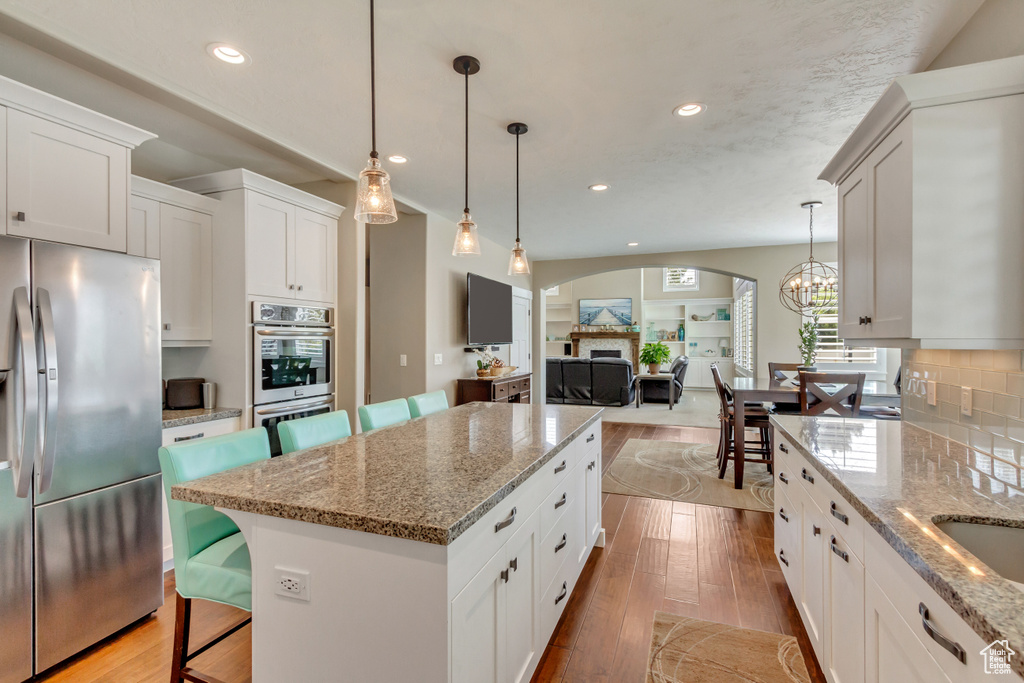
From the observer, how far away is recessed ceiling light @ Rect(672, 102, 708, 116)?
8.42 ft

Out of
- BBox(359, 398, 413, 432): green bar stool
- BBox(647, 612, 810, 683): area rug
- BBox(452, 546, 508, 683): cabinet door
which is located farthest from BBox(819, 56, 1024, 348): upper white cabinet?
BBox(359, 398, 413, 432): green bar stool

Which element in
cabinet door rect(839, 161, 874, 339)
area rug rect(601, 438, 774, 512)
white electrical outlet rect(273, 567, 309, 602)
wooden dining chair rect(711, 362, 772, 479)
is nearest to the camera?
white electrical outlet rect(273, 567, 309, 602)

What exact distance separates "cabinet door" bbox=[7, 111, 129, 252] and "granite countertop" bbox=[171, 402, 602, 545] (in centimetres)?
153

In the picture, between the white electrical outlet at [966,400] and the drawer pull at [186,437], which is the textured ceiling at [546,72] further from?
the drawer pull at [186,437]

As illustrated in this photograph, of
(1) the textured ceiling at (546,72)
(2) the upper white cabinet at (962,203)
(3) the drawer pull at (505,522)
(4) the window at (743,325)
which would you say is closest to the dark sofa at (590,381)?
(4) the window at (743,325)

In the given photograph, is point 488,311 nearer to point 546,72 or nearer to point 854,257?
point 546,72

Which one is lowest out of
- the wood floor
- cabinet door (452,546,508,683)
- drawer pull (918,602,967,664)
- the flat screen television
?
the wood floor

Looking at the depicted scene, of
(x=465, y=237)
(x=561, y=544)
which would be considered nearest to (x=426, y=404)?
(x=465, y=237)

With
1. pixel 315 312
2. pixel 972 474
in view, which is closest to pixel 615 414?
pixel 315 312

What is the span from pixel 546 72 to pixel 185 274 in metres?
2.51

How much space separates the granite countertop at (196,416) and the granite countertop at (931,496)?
3038mm

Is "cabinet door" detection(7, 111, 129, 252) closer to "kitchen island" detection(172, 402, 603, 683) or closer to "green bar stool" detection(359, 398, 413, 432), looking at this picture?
"green bar stool" detection(359, 398, 413, 432)

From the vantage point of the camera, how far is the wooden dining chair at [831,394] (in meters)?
3.73

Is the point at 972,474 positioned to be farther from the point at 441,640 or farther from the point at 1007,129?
the point at 441,640
